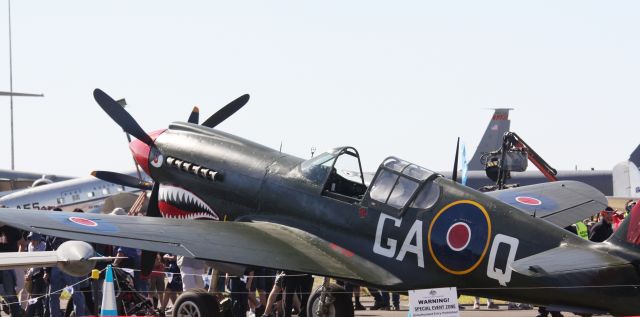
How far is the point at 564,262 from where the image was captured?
10508 mm

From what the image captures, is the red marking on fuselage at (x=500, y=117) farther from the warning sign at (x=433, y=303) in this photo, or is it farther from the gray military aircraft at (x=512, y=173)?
the warning sign at (x=433, y=303)

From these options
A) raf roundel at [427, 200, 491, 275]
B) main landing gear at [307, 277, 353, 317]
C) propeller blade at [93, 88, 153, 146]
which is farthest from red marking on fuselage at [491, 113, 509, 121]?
raf roundel at [427, 200, 491, 275]

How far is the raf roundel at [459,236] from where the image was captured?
11.1m

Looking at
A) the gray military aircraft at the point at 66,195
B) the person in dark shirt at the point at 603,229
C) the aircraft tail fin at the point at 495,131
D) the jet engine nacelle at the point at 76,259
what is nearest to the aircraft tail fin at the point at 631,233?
the jet engine nacelle at the point at 76,259

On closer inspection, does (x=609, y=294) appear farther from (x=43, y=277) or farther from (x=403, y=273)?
(x=43, y=277)

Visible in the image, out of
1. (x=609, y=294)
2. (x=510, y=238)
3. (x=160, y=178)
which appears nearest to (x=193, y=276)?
(x=160, y=178)

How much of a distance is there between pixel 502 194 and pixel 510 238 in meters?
5.19

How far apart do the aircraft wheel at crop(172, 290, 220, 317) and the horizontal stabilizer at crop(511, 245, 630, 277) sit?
343 cm

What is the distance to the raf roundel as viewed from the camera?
1113 cm

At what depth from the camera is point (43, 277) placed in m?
15.0

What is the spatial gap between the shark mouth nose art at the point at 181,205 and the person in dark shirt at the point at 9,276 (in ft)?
7.24

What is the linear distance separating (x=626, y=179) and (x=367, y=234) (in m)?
34.4

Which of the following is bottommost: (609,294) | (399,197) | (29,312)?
(29,312)

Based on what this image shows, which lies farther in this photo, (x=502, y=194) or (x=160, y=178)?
(x=502, y=194)
